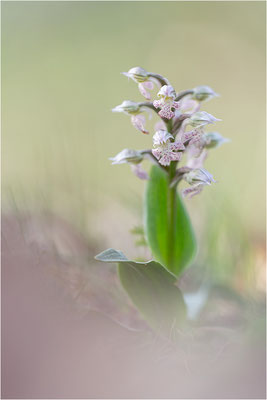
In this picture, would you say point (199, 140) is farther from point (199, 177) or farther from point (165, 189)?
point (165, 189)

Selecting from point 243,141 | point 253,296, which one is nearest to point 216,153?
point 243,141

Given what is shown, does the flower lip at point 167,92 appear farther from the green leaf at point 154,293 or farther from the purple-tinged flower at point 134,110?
the green leaf at point 154,293

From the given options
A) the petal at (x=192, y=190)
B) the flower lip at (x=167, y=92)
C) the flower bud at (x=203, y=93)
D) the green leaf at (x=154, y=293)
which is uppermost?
the flower lip at (x=167, y=92)

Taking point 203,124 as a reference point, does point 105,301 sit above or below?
below

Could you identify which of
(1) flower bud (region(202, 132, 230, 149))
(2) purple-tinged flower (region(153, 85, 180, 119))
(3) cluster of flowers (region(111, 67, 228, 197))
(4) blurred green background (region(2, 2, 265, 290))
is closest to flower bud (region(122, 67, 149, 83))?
(3) cluster of flowers (region(111, 67, 228, 197))

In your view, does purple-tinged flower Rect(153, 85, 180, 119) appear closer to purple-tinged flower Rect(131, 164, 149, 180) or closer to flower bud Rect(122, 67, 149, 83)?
flower bud Rect(122, 67, 149, 83)

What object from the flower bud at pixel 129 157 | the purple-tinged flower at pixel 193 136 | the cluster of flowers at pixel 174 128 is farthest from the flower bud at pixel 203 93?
the flower bud at pixel 129 157

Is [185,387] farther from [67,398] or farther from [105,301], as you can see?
[105,301]
